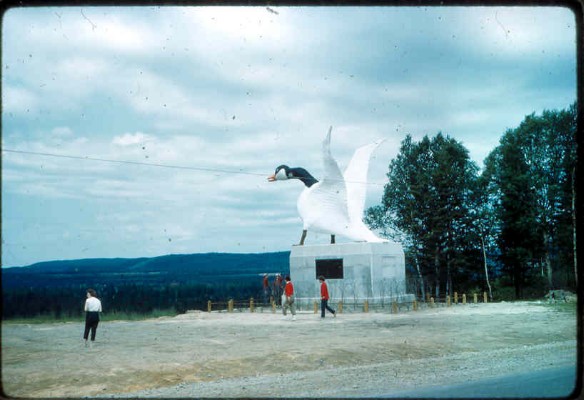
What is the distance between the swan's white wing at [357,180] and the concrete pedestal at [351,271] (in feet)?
7.06

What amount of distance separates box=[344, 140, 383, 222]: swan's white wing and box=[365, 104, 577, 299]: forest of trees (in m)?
6.55

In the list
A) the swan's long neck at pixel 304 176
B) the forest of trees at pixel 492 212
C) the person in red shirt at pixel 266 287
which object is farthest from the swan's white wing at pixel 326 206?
the forest of trees at pixel 492 212

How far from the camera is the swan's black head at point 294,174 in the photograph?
27000 millimetres

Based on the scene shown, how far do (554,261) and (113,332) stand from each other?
2437 cm

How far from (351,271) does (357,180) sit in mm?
4717

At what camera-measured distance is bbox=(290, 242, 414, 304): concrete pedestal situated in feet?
79.9

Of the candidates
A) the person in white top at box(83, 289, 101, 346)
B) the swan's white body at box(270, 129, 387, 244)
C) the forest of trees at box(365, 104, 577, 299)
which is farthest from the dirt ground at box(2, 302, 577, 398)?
the forest of trees at box(365, 104, 577, 299)

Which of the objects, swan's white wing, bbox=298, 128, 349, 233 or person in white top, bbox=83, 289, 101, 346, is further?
swan's white wing, bbox=298, 128, 349, 233

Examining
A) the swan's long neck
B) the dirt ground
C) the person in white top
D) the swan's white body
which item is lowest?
the dirt ground

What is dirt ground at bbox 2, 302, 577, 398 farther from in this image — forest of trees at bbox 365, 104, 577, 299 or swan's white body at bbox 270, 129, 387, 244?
forest of trees at bbox 365, 104, 577, 299

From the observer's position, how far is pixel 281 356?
12.1 metres

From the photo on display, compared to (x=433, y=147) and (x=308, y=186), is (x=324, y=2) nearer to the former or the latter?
(x=308, y=186)

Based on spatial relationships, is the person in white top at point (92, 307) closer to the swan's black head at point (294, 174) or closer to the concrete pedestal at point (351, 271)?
the concrete pedestal at point (351, 271)

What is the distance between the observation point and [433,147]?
40.5 metres
